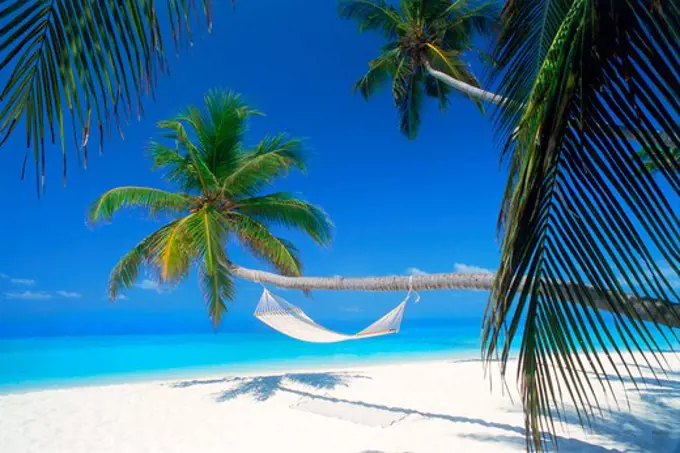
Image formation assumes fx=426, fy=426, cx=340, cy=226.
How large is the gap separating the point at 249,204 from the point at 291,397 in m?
1.99

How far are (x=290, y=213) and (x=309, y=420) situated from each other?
6.89 ft

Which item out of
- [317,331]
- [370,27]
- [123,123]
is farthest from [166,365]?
[123,123]

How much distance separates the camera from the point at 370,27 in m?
5.24

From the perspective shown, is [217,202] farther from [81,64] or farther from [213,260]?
[81,64]

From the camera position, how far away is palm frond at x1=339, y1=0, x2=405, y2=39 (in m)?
4.94

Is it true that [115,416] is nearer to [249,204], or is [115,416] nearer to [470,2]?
[249,204]

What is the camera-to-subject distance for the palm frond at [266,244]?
4434mm

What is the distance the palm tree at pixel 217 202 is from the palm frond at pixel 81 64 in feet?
11.0

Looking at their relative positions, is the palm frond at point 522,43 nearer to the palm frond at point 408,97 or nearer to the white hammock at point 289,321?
the white hammock at point 289,321

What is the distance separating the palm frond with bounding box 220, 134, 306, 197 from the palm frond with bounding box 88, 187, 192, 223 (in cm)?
52

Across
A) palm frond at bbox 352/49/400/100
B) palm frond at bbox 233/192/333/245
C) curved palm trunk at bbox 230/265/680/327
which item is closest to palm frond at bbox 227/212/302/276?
palm frond at bbox 233/192/333/245

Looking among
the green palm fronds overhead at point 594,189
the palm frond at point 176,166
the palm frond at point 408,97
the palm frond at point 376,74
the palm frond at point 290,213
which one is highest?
the palm frond at point 376,74

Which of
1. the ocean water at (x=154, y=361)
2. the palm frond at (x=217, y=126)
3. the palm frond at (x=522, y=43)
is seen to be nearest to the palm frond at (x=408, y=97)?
the palm frond at (x=217, y=126)

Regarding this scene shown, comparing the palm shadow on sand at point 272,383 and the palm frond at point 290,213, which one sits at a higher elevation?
the palm frond at point 290,213
